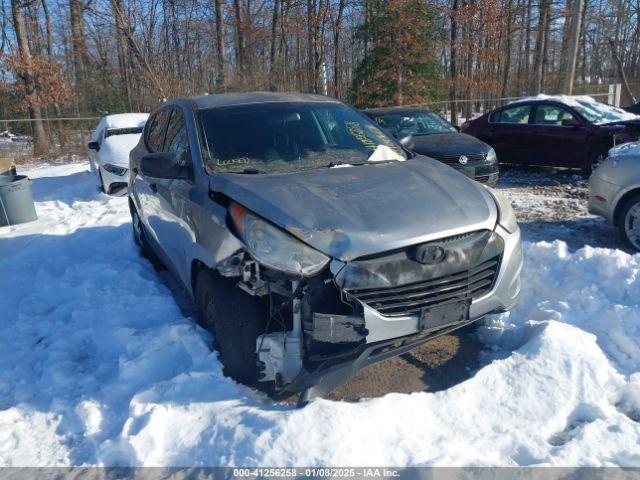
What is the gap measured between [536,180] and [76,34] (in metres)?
23.9

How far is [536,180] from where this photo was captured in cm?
1024

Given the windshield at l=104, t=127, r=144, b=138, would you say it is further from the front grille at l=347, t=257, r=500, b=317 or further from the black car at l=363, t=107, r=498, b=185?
the front grille at l=347, t=257, r=500, b=317

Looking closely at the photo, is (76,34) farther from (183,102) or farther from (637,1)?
(637,1)

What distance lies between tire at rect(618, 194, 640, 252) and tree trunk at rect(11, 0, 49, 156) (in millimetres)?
18537

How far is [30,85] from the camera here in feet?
66.5

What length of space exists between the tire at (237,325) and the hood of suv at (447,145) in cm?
613

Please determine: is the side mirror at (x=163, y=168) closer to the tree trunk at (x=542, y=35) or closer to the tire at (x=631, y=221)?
the tire at (x=631, y=221)

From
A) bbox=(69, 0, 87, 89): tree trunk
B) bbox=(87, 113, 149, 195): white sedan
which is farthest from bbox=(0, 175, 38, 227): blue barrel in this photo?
bbox=(69, 0, 87, 89): tree trunk

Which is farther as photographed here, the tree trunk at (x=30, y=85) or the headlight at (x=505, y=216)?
the tree trunk at (x=30, y=85)

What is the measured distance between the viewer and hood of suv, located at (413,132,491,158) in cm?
861

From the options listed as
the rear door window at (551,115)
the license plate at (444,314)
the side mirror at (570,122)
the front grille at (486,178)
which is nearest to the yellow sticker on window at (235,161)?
the license plate at (444,314)

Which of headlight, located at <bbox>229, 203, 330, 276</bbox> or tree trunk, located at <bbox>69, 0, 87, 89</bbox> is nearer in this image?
headlight, located at <bbox>229, 203, 330, 276</bbox>

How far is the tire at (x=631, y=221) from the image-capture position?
5.94 metres

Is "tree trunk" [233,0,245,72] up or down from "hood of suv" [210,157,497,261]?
up
